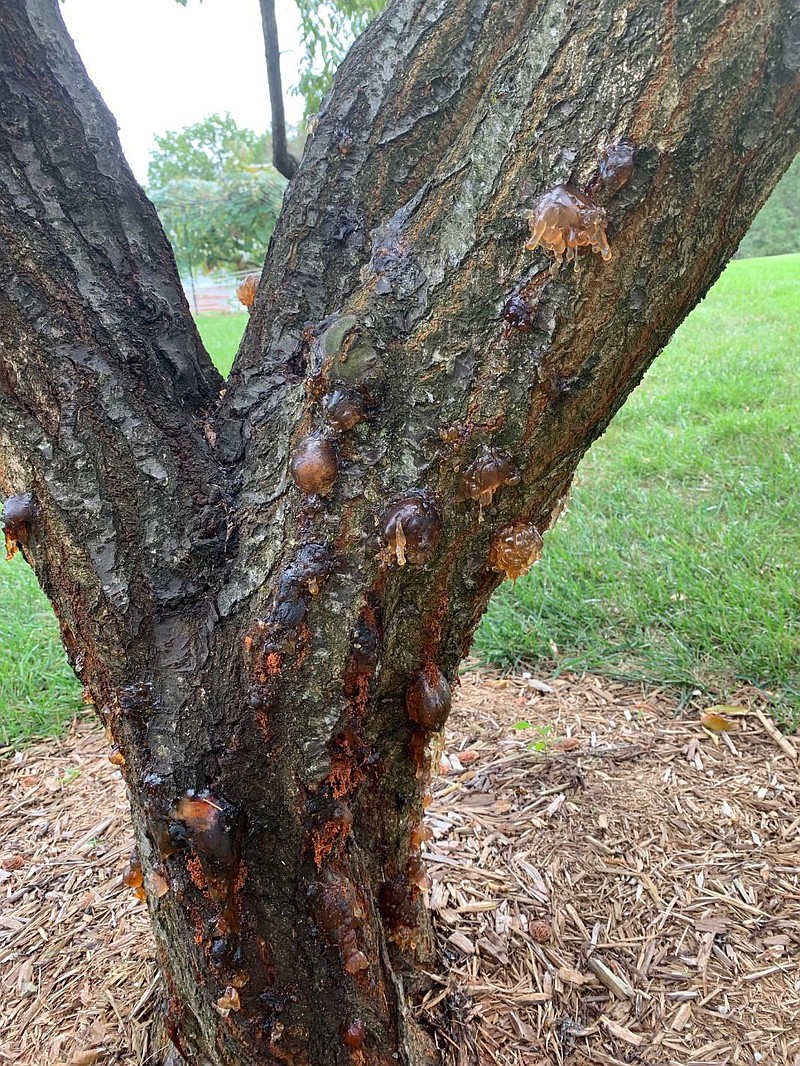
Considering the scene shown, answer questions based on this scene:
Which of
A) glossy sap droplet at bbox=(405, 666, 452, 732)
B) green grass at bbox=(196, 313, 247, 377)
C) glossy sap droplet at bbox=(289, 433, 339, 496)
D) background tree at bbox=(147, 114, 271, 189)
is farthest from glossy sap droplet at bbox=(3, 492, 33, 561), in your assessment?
background tree at bbox=(147, 114, 271, 189)

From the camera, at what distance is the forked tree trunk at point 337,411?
1206 mm

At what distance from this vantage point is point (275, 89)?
2227mm

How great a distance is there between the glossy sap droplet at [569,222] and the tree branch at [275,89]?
1177 mm

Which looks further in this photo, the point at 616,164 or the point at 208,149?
the point at 208,149

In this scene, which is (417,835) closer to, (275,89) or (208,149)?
(275,89)

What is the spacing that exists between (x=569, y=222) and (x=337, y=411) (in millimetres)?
468

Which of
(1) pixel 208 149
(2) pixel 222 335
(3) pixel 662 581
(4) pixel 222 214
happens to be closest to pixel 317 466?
(3) pixel 662 581

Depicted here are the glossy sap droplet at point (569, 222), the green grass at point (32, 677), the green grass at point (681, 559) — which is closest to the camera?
the glossy sap droplet at point (569, 222)

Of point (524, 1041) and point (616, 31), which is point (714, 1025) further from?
point (616, 31)

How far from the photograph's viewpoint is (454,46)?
1.52m

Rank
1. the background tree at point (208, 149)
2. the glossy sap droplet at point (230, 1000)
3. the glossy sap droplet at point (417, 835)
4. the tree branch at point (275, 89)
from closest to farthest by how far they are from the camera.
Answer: the glossy sap droplet at point (230, 1000), the glossy sap droplet at point (417, 835), the tree branch at point (275, 89), the background tree at point (208, 149)

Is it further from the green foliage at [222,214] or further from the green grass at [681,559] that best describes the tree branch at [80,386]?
the green foliage at [222,214]

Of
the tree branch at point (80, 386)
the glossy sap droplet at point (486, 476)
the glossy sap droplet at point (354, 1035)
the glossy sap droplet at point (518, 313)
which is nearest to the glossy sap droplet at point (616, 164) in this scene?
the glossy sap droplet at point (518, 313)

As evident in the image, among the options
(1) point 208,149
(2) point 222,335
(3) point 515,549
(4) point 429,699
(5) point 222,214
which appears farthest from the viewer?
(1) point 208,149
